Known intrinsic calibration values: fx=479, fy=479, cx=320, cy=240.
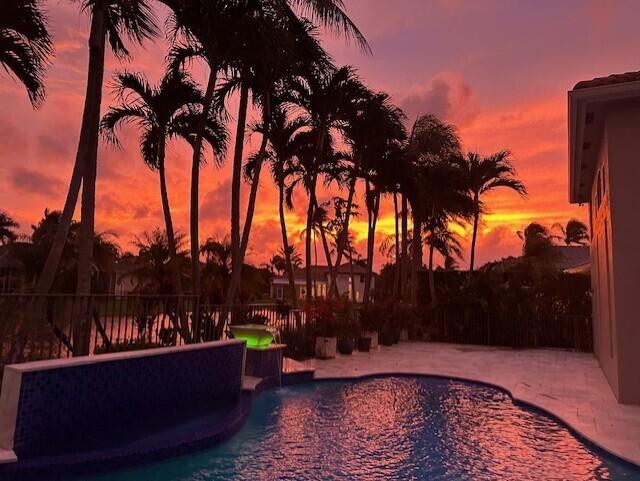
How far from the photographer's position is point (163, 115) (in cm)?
1055

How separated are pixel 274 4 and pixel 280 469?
7.73 m

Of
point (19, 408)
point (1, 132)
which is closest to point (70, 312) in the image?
point (19, 408)

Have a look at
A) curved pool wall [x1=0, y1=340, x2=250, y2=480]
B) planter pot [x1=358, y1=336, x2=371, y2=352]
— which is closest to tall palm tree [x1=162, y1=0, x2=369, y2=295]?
curved pool wall [x1=0, y1=340, x2=250, y2=480]

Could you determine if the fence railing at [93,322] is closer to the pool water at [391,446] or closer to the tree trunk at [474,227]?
the pool water at [391,446]

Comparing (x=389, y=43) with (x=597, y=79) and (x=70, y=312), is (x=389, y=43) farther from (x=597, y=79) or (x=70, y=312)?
(x=70, y=312)

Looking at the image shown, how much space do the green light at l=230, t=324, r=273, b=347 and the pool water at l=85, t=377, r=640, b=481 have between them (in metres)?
1.00

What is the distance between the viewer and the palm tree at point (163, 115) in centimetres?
1028

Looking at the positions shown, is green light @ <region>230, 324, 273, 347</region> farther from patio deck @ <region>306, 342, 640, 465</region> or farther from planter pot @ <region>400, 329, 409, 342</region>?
planter pot @ <region>400, 329, 409, 342</region>

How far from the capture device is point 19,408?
430cm

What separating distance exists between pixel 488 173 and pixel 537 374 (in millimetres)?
10507

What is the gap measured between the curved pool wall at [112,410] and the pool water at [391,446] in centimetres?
27

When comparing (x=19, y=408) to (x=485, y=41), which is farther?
(x=485, y=41)

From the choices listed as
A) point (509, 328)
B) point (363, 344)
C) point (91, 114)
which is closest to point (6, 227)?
point (363, 344)

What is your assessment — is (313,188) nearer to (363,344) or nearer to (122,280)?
(363,344)
